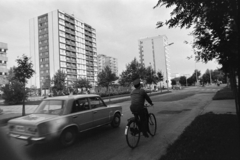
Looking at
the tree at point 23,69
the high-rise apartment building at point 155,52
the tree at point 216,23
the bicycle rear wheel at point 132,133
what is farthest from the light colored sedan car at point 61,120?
the high-rise apartment building at point 155,52

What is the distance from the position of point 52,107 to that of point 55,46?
244 ft

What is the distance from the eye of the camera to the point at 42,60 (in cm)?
7625

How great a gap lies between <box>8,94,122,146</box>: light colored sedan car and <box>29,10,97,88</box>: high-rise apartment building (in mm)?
65844

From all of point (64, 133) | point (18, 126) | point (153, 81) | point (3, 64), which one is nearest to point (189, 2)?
point (64, 133)

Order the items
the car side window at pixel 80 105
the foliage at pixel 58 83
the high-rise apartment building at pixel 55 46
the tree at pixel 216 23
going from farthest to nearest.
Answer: the high-rise apartment building at pixel 55 46 → the foliage at pixel 58 83 → the car side window at pixel 80 105 → the tree at pixel 216 23

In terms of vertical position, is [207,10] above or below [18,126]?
above

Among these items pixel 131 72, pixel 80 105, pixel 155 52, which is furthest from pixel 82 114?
pixel 155 52

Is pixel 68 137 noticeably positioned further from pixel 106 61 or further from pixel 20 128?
pixel 106 61

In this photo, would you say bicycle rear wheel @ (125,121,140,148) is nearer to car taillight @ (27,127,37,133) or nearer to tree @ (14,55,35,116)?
car taillight @ (27,127,37,133)

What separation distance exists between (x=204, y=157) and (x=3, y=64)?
2986 inches

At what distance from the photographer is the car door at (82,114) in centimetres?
523

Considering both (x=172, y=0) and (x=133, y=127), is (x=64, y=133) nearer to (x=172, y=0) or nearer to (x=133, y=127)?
(x=133, y=127)

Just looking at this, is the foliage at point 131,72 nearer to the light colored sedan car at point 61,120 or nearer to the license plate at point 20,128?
the light colored sedan car at point 61,120

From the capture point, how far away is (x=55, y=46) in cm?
7369
